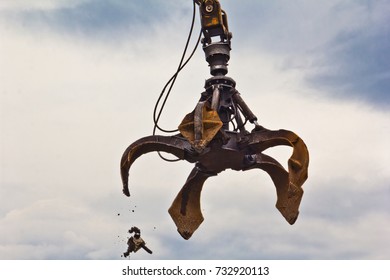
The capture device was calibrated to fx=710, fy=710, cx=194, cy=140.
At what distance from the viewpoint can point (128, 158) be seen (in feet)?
28.2

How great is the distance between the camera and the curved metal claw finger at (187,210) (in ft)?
31.9

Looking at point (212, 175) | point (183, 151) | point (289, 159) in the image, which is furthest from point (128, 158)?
point (289, 159)

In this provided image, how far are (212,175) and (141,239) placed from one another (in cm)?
182

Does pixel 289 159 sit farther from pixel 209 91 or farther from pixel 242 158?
pixel 209 91

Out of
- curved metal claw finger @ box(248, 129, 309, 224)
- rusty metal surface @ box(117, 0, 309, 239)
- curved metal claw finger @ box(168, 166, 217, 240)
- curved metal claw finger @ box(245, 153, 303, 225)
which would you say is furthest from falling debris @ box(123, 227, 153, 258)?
curved metal claw finger @ box(248, 129, 309, 224)

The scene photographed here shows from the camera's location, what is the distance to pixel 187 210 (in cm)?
978

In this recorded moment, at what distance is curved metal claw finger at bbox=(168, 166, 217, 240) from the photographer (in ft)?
31.9

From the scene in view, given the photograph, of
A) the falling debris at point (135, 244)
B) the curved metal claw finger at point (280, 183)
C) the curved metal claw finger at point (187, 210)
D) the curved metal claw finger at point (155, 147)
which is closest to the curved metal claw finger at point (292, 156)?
the curved metal claw finger at point (280, 183)

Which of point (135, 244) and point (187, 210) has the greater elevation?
point (187, 210)

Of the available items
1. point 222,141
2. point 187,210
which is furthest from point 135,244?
point 222,141

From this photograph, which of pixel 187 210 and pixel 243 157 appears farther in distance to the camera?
pixel 187 210

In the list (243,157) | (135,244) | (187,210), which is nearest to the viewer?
(243,157)

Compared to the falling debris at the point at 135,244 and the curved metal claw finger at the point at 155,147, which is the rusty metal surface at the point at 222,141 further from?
the falling debris at the point at 135,244

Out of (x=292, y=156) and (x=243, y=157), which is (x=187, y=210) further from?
(x=292, y=156)
